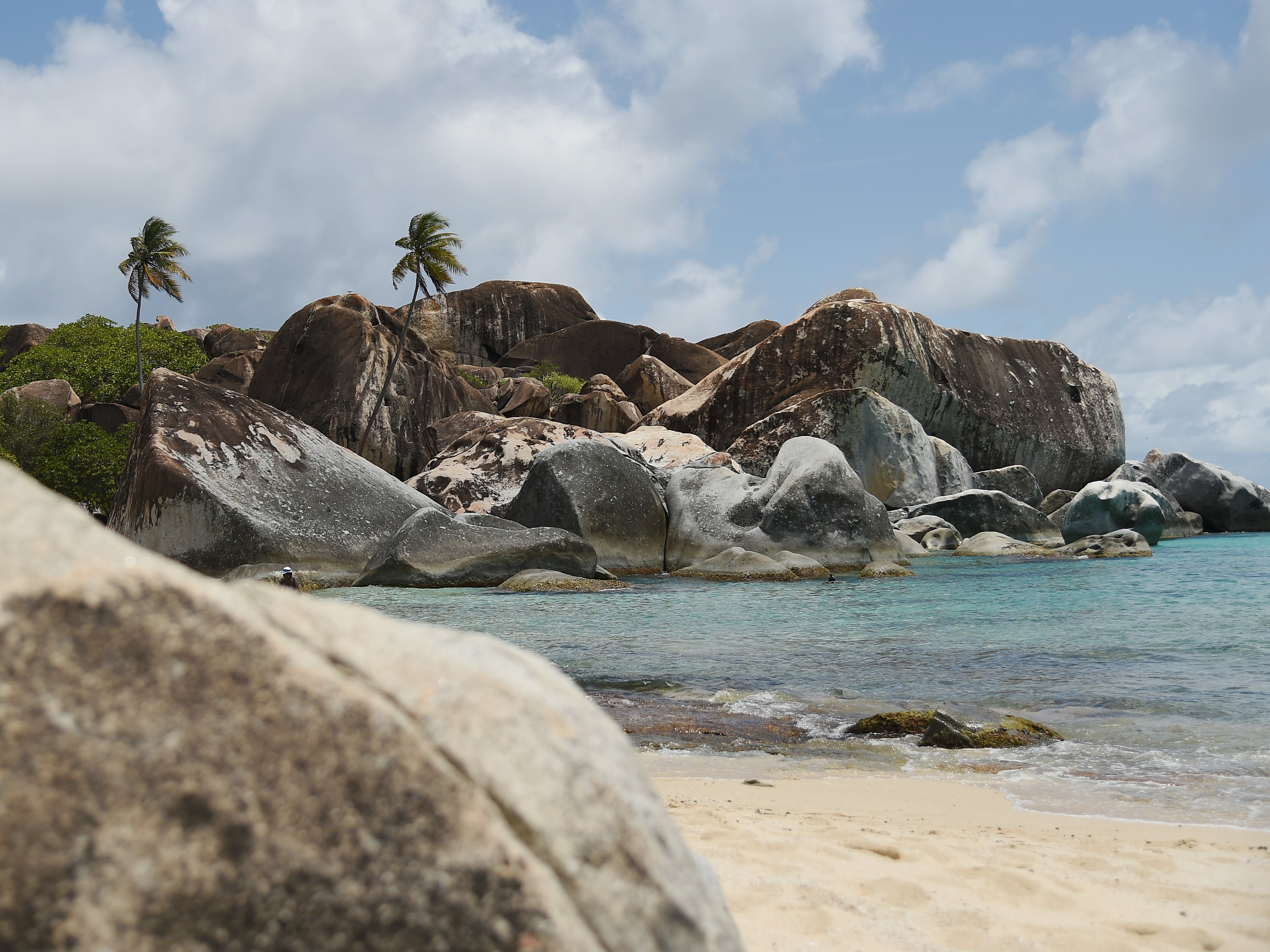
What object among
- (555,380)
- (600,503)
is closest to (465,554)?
(600,503)

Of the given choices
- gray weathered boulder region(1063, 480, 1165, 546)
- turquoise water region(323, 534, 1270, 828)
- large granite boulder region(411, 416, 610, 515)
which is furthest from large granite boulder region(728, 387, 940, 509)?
turquoise water region(323, 534, 1270, 828)

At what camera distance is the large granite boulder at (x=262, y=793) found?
119 centimetres

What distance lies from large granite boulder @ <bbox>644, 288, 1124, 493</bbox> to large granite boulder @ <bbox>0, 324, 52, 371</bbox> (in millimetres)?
25241

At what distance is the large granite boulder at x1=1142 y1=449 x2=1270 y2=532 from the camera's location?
3600 centimetres

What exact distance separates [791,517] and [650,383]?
78.5 ft

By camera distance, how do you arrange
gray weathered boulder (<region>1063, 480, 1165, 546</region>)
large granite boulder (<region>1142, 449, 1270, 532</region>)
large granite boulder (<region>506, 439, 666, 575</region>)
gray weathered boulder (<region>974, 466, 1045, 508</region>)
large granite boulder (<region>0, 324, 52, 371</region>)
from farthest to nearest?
large granite boulder (<region>0, 324, 52, 371</region>), large granite boulder (<region>1142, 449, 1270, 532</region>), gray weathered boulder (<region>974, 466, 1045, 508</region>), gray weathered boulder (<region>1063, 480, 1165, 546</region>), large granite boulder (<region>506, 439, 666, 575</region>)

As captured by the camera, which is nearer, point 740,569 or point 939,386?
point 740,569

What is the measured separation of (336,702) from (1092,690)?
22.4ft

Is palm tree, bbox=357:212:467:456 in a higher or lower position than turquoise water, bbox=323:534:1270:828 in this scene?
higher

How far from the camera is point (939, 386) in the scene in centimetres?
3112

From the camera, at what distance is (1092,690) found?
22.8 ft

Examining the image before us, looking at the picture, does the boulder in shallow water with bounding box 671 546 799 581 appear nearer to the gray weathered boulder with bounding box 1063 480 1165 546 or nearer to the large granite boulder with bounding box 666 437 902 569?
the large granite boulder with bounding box 666 437 902 569

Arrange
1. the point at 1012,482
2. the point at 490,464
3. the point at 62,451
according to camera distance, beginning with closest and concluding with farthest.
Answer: the point at 490,464 < the point at 62,451 < the point at 1012,482

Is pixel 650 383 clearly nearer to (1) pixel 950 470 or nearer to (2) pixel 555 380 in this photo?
(2) pixel 555 380
